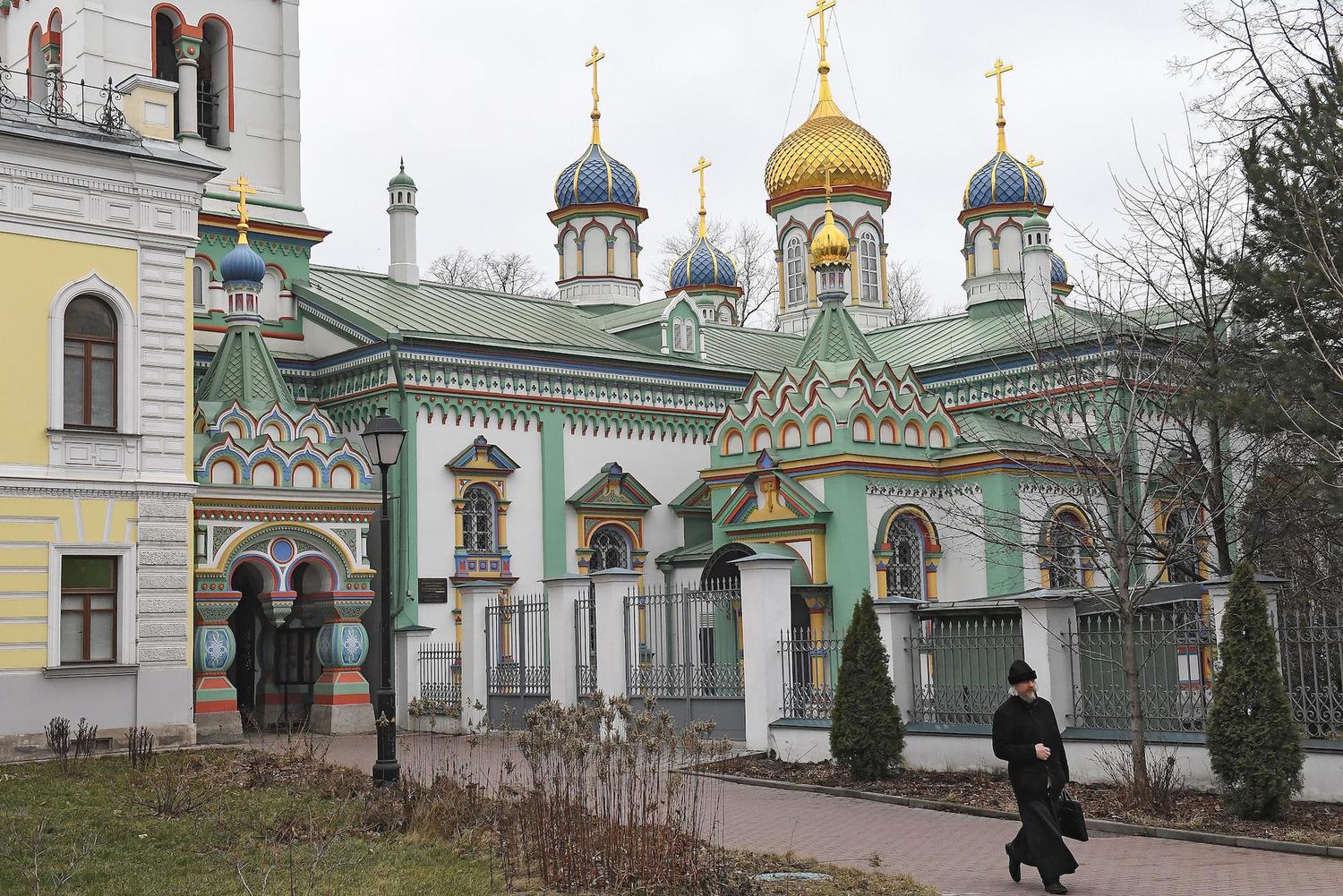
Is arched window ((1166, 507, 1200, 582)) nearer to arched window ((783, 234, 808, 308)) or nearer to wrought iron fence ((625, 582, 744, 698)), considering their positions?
wrought iron fence ((625, 582, 744, 698))

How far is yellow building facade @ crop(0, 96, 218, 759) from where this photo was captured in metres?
16.1

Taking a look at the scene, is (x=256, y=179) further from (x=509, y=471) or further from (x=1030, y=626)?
(x=1030, y=626)

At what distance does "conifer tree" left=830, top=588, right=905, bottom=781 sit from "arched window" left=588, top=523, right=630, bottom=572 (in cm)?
1103

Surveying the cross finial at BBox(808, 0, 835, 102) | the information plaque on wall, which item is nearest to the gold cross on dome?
the cross finial at BBox(808, 0, 835, 102)

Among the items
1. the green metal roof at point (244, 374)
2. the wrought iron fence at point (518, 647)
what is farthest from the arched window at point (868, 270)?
the wrought iron fence at point (518, 647)

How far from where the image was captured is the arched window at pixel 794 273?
33.8 m

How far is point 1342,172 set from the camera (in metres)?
13.8

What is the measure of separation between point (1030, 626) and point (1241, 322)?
4.98 m

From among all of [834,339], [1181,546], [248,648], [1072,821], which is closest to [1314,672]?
[1181,546]

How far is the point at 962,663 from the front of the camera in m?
13.8

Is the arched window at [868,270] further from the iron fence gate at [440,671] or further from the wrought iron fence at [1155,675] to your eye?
the wrought iron fence at [1155,675]

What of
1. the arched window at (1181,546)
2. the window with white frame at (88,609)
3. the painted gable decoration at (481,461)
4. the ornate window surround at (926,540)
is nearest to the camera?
the arched window at (1181,546)

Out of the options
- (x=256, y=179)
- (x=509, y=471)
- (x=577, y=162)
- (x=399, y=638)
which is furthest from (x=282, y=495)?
(x=577, y=162)

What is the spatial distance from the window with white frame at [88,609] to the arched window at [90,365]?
4.93 feet
